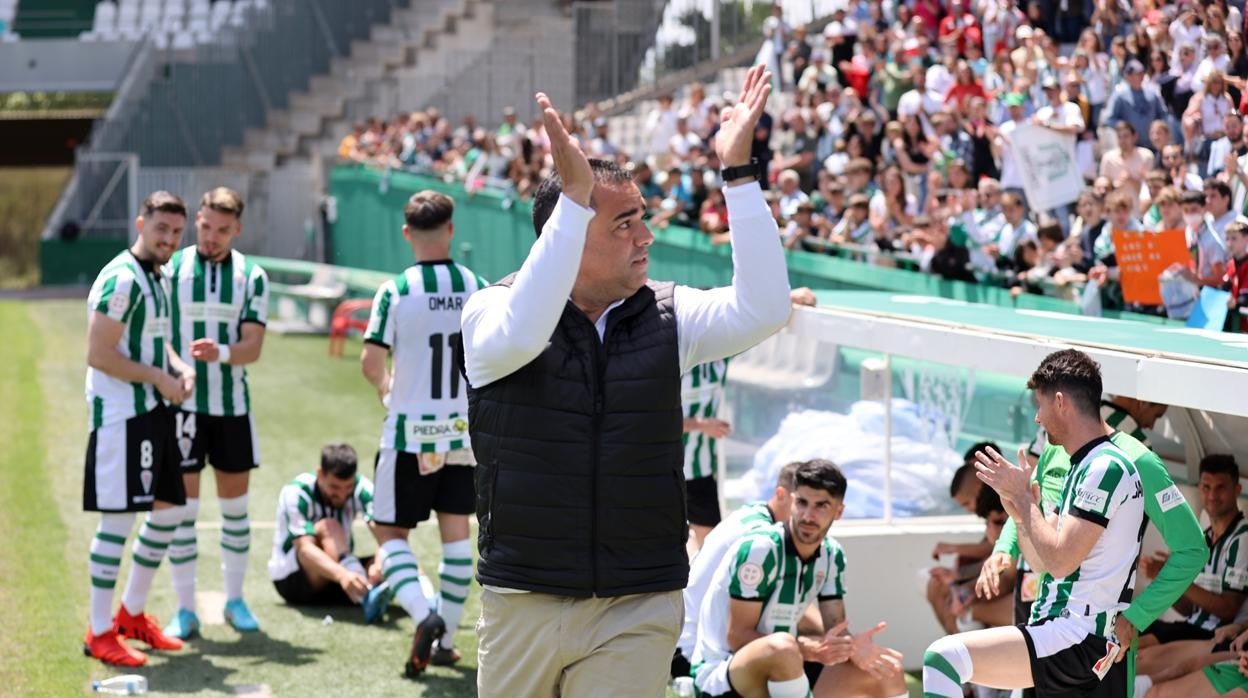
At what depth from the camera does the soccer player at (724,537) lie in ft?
19.4

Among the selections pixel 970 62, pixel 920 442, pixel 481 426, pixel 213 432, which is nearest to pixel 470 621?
pixel 213 432

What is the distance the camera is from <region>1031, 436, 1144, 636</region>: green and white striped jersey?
4.59m

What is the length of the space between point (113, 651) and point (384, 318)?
187cm

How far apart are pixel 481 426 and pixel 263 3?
3194 cm

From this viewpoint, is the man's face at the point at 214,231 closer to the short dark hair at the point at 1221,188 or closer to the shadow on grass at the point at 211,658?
the shadow on grass at the point at 211,658

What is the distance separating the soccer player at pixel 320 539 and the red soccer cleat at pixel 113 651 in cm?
112

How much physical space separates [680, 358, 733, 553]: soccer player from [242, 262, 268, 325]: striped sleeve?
2007 millimetres

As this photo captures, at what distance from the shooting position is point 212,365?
7.48m

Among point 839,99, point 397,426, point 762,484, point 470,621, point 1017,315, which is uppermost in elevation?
point 839,99

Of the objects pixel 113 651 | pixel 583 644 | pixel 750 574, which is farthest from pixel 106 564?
pixel 583 644

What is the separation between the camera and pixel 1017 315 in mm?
6883

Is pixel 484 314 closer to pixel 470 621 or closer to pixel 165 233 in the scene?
pixel 165 233

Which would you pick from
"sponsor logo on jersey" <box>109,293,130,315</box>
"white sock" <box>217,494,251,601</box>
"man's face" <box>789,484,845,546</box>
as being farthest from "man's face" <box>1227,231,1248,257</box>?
"sponsor logo on jersey" <box>109,293,130,315</box>

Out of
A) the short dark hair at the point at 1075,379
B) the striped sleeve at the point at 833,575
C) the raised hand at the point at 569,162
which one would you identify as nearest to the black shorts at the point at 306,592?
the striped sleeve at the point at 833,575
